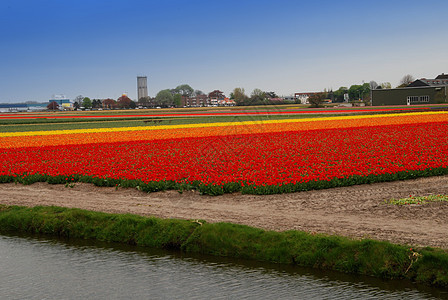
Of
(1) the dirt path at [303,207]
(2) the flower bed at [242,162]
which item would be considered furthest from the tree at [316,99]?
(1) the dirt path at [303,207]

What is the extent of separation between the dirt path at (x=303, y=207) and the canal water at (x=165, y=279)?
6.08 feet

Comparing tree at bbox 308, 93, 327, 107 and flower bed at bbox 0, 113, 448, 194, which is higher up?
tree at bbox 308, 93, 327, 107

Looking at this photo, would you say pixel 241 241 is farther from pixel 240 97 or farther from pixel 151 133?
pixel 151 133

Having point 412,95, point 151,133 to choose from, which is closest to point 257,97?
point 151,133

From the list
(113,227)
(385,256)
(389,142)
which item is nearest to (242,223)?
(113,227)

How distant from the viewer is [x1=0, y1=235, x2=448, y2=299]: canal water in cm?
968

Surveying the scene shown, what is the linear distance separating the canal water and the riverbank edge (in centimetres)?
25

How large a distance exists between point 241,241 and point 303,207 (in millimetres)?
3735

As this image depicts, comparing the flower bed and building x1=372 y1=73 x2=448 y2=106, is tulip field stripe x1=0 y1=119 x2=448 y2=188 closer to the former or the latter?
the flower bed

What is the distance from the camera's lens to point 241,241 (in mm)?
12031

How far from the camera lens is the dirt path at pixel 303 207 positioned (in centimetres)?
1250

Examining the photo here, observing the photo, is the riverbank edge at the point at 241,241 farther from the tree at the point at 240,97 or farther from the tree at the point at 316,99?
the tree at the point at 316,99

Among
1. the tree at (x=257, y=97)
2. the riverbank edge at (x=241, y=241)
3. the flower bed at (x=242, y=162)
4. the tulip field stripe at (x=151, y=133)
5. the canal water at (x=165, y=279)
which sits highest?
the tree at (x=257, y=97)

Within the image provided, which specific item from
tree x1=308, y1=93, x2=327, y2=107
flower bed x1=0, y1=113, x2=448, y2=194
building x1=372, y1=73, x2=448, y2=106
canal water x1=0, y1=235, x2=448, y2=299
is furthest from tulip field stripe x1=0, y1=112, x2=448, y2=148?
tree x1=308, y1=93, x2=327, y2=107
